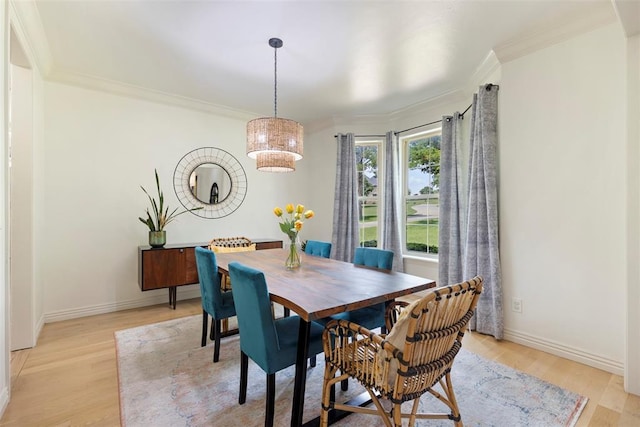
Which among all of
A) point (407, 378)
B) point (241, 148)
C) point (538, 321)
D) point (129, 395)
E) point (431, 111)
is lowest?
point (129, 395)

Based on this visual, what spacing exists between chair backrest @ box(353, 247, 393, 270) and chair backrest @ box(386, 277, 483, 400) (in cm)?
94

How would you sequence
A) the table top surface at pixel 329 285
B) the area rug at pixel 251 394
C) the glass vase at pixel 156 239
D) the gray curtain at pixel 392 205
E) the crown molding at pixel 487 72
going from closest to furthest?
the table top surface at pixel 329 285
the area rug at pixel 251 394
the crown molding at pixel 487 72
the glass vase at pixel 156 239
the gray curtain at pixel 392 205

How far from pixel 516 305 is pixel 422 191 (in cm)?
184

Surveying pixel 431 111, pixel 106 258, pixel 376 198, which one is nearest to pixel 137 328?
pixel 106 258

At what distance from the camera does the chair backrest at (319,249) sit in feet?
9.77

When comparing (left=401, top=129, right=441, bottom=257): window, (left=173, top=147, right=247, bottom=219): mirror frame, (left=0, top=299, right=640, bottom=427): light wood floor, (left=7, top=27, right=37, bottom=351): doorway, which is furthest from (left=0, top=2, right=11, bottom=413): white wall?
(left=401, top=129, right=441, bottom=257): window

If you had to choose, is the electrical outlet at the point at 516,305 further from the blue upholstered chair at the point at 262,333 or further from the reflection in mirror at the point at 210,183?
the reflection in mirror at the point at 210,183

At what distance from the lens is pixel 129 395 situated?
72.7 inches

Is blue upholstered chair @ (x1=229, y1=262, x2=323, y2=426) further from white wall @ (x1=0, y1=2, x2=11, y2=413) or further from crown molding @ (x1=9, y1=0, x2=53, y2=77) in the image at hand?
crown molding @ (x1=9, y1=0, x2=53, y2=77)

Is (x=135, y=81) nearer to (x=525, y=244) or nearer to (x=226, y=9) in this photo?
(x=226, y=9)

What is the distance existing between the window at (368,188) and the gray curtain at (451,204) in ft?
3.66

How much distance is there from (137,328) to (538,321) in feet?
12.1

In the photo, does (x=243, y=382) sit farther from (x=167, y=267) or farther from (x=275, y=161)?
(x=167, y=267)

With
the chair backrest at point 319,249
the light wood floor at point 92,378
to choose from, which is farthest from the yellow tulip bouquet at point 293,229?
the light wood floor at point 92,378
